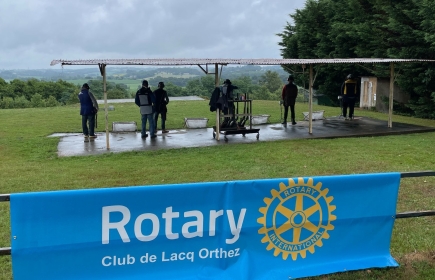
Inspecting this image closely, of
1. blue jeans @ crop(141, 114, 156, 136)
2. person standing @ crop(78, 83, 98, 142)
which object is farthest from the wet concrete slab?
person standing @ crop(78, 83, 98, 142)

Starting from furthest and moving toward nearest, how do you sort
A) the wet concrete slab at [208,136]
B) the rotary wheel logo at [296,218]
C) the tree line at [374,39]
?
the tree line at [374,39], the wet concrete slab at [208,136], the rotary wheel logo at [296,218]

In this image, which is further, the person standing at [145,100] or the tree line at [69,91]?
the tree line at [69,91]

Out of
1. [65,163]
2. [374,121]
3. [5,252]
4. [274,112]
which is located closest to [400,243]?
[5,252]

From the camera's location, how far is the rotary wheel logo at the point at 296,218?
13.4ft

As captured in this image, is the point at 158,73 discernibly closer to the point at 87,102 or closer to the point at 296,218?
the point at 87,102

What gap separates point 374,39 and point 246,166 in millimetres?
15380

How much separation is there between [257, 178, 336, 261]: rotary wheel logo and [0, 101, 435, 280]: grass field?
4.00 feet

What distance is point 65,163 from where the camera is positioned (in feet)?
34.3

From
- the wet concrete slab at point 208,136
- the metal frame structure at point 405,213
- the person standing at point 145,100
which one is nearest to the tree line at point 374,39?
the wet concrete slab at point 208,136

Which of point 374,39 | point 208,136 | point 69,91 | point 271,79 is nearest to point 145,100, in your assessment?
point 208,136

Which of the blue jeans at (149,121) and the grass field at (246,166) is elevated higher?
the blue jeans at (149,121)

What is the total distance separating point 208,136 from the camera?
14266 mm

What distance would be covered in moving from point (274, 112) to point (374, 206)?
17165mm

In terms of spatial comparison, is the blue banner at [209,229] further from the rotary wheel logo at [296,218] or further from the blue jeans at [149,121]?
the blue jeans at [149,121]
